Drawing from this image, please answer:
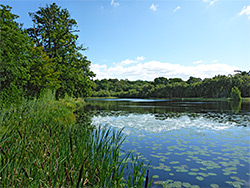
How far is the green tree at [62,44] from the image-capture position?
16156 mm

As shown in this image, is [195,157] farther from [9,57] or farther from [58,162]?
[9,57]

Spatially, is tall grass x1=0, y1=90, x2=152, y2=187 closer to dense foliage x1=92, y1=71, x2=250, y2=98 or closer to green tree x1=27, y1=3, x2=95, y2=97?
green tree x1=27, y1=3, x2=95, y2=97

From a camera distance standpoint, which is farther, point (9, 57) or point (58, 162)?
point (9, 57)

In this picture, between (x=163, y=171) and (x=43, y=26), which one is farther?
(x=43, y=26)

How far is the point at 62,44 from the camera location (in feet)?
55.1

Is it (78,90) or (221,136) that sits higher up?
(78,90)

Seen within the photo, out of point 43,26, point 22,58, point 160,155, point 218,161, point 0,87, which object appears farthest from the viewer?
point 43,26

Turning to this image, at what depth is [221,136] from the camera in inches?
310

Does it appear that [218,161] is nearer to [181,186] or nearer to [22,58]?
[181,186]

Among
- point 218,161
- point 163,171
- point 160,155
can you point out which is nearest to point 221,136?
point 218,161

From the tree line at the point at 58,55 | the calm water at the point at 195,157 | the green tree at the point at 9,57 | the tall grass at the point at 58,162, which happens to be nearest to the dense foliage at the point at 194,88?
the tree line at the point at 58,55

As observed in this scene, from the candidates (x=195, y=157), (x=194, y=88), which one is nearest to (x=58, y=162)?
(x=195, y=157)

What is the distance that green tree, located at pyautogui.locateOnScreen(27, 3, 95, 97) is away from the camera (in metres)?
16.2

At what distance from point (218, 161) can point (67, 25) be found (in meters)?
18.0
